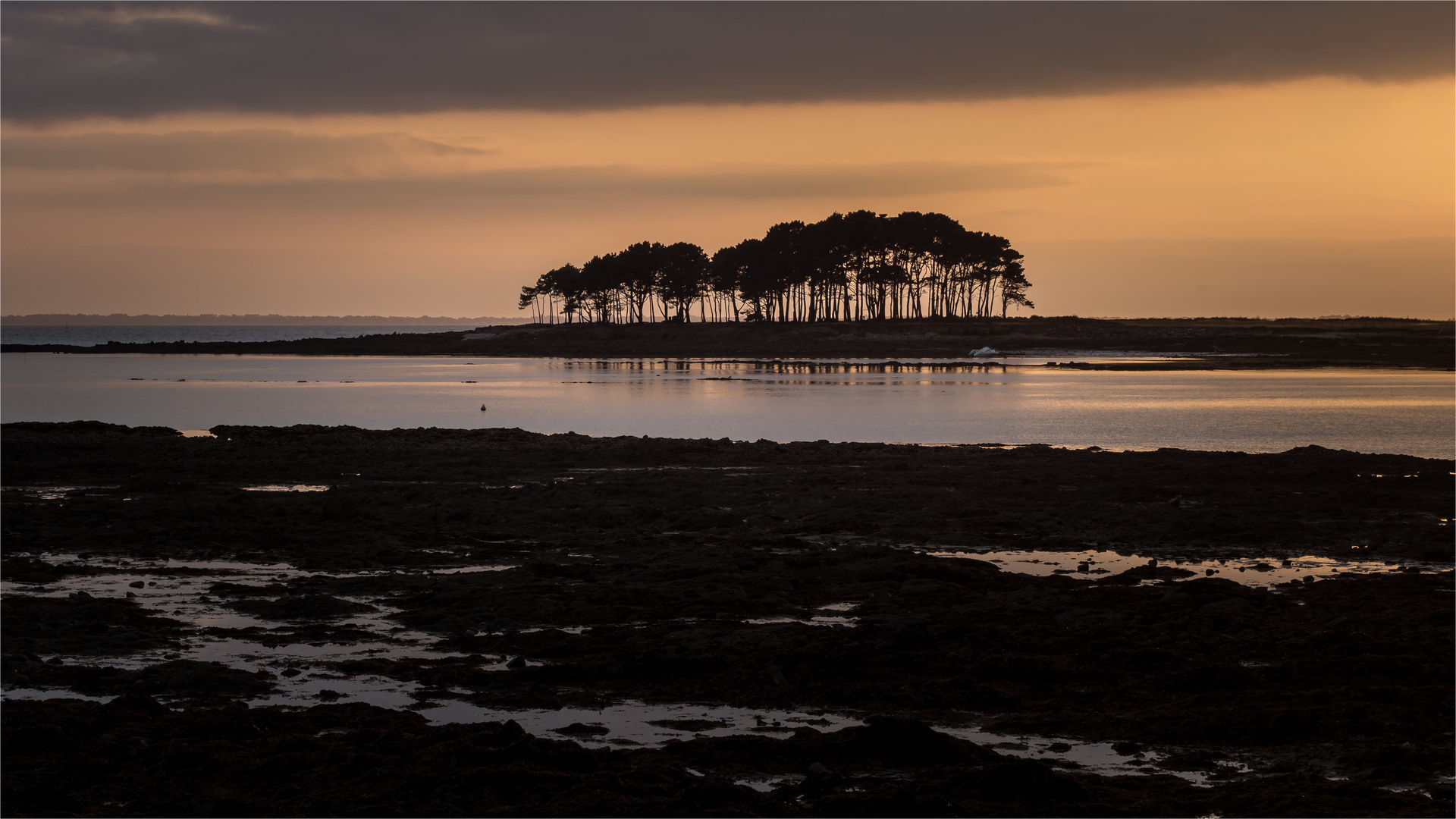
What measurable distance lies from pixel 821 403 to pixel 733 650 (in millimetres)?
42089

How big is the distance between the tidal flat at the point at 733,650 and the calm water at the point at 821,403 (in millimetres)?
16449

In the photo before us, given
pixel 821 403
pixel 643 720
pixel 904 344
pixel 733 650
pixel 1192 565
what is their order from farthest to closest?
pixel 904 344
pixel 821 403
pixel 1192 565
pixel 733 650
pixel 643 720

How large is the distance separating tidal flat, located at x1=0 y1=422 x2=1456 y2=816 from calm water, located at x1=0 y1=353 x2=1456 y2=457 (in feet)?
54.0

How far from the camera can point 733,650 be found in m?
11.6

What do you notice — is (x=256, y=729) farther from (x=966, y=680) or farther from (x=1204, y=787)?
(x=1204, y=787)

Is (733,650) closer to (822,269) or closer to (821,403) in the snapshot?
(821,403)

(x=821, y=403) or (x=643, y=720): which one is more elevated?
(x=821, y=403)

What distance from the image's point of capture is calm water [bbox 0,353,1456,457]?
39.2m

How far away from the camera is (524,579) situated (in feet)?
49.8

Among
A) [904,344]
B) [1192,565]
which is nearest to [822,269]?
[904,344]

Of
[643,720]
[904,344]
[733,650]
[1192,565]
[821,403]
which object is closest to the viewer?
[643,720]

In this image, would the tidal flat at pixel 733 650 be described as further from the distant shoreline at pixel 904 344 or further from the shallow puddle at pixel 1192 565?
the distant shoreline at pixel 904 344

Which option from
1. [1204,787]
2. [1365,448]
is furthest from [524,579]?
[1365,448]

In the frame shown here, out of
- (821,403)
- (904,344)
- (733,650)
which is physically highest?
(904,344)
